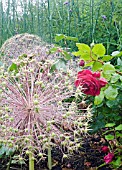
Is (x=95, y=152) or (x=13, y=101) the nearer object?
(x=13, y=101)

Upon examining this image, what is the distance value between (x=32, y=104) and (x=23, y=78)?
12cm

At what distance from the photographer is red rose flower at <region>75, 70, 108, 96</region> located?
1001 mm

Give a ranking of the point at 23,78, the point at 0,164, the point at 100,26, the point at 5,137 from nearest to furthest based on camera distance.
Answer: the point at 5,137
the point at 23,78
the point at 0,164
the point at 100,26

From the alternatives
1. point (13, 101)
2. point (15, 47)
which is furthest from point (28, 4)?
point (13, 101)

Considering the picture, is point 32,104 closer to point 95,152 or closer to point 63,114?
point 63,114

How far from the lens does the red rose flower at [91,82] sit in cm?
100

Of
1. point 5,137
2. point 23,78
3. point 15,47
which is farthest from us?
point 15,47

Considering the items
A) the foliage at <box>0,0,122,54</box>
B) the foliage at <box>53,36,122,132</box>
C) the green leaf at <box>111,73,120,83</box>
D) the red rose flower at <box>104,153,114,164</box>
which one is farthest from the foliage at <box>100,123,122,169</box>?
the foliage at <box>0,0,122,54</box>

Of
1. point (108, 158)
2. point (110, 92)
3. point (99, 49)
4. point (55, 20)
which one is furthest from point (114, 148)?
point (55, 20)

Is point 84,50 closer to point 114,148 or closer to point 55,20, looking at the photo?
point 114,148

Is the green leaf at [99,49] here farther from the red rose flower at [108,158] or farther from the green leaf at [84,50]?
the red rose flower at [108,158]

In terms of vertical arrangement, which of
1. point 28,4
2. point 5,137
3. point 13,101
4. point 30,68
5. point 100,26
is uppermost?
point 28,4

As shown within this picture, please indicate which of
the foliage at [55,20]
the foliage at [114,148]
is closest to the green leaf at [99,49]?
the foliage at [114,148]

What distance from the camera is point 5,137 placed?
97 centimetres
